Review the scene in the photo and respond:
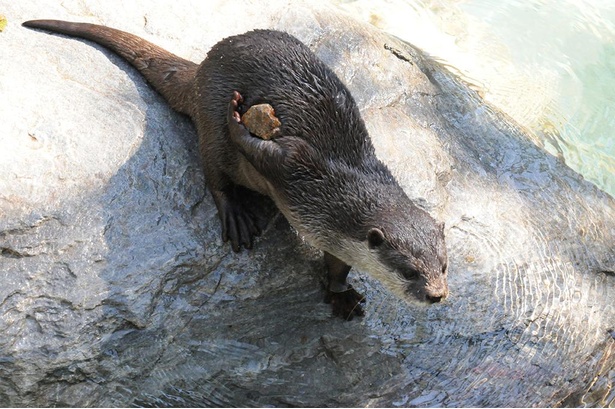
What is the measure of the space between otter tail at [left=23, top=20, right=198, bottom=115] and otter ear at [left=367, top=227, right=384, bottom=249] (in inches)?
38.0

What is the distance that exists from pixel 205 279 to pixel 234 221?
24cm

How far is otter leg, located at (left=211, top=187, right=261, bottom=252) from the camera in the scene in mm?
2773

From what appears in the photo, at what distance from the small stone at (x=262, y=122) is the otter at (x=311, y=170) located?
27 millimetres

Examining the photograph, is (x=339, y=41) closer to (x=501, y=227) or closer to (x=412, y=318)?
(x=501, y=227)

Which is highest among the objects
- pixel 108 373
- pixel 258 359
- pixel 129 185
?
pixel 129 185

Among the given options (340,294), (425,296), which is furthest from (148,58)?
(425,296)

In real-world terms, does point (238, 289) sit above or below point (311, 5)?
below

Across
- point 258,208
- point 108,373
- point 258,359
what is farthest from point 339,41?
point 108,373

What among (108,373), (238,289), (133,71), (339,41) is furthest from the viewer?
(339,41)

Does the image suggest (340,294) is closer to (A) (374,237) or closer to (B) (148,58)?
(A) (374,237)

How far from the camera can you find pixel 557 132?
14.8 feet

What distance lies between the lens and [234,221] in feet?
9.13

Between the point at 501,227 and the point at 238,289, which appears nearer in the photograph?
the point at 238,289

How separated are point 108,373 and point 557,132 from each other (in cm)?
309
